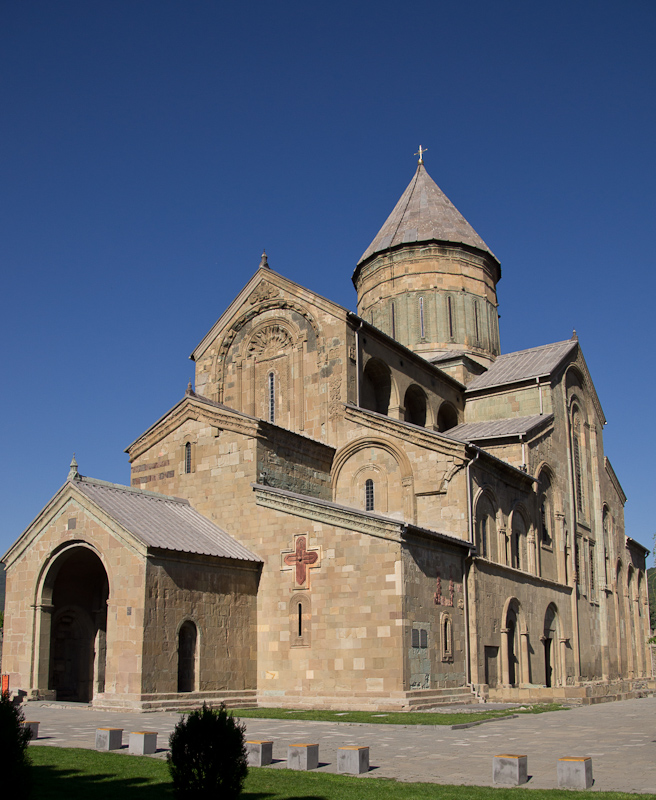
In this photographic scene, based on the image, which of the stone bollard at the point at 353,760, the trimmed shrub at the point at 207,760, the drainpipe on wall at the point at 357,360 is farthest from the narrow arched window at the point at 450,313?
the trimmed shrub at the point at 207,760

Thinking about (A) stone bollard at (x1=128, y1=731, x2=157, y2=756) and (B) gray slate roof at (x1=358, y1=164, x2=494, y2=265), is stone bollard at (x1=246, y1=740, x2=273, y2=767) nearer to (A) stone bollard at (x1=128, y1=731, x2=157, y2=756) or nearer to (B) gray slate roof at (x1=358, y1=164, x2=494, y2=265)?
(A) stone bollard at (x1=128, y1=731, x2=157, y2=756)

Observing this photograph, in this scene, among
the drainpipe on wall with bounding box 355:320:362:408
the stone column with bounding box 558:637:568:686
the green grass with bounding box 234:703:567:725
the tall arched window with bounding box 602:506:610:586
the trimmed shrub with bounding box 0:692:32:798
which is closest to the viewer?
the trimmed shrub with bounding box 0:692:32:798

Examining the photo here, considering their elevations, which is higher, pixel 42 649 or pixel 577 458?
pixel 577 458

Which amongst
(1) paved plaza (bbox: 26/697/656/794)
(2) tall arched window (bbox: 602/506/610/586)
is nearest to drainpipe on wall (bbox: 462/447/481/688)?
(1) paved plaza (bbox: 26/697/656/794)

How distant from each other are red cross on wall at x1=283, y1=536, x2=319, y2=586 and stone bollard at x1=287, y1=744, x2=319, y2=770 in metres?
10.9

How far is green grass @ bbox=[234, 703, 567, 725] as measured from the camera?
16875mm

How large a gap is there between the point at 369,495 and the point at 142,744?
50.1 ft

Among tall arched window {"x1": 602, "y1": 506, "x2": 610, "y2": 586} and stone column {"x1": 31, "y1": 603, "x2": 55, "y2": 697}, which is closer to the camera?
stone column {"x1": 31, "y1": 603, "x2": 55, "y2": 697}

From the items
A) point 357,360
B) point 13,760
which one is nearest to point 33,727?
point 13,760

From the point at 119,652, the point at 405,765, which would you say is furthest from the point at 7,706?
the point at 119,652

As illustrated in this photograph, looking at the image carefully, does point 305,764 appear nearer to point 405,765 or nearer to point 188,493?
point 405,765

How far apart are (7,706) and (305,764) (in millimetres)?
4490

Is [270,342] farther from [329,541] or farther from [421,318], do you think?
[421,318]

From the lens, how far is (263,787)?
973 centimetres
